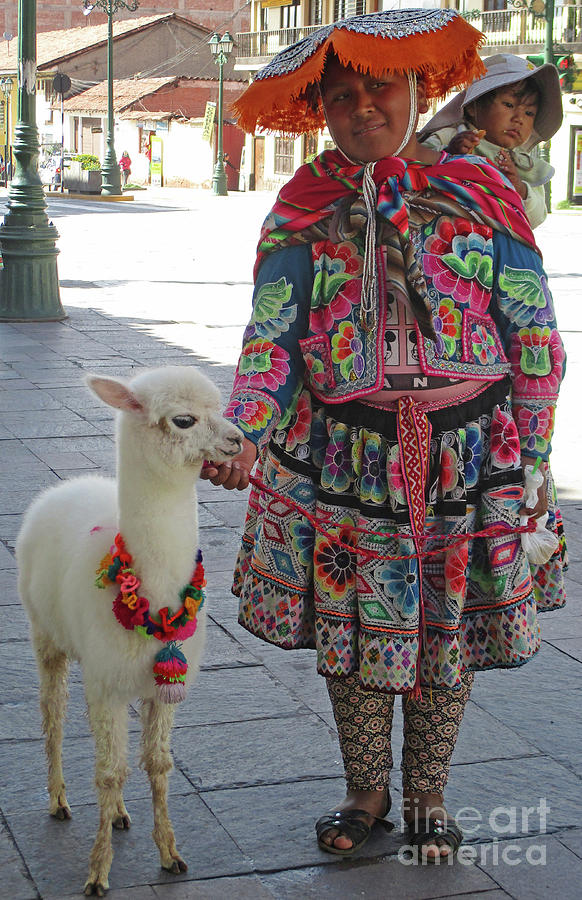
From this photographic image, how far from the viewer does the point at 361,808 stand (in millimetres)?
3104

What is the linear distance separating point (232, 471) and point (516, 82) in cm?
223

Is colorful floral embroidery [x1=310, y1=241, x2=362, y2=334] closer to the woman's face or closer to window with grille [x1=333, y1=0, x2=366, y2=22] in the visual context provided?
the woman's face

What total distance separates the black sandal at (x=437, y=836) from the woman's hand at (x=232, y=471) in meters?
1.06

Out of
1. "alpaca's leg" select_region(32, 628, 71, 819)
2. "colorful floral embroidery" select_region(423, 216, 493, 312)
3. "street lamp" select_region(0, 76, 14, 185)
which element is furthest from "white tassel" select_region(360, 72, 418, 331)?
"street lamp" select_region(0, 76, 14, 185)

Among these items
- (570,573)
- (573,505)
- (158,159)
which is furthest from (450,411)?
(158,159)

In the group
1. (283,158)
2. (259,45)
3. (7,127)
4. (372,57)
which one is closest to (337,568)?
(372,57)

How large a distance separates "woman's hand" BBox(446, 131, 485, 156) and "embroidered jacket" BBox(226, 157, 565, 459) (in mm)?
494

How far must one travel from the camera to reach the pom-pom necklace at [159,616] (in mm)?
2754

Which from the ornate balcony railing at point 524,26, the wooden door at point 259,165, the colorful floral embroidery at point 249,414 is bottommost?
the colorful floral embroidery at point 249,414

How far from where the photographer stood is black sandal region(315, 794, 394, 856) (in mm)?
3016

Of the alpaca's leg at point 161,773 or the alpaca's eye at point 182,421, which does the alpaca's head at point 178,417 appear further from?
the alpaca's leg at point 161,773

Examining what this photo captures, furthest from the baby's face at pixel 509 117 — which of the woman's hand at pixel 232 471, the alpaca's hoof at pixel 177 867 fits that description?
the alpaca's hoof at pixel 177 867

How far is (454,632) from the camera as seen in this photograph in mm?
2861

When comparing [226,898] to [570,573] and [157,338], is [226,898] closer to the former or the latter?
[570,573]
